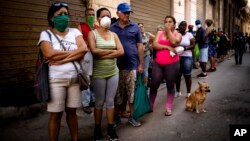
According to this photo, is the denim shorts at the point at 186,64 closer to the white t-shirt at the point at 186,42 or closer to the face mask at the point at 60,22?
the white t-shirt at the point at 186,42

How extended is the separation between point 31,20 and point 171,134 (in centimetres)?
339

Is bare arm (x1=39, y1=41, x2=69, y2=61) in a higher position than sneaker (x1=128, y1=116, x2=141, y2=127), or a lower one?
higher

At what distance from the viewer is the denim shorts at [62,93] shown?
3.84 metres

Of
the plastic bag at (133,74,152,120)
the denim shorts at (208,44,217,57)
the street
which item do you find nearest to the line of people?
the plastic bag at (133,74,152,120)

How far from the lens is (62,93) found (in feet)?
12.8

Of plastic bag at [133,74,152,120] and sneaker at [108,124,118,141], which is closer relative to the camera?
sneaker at [108,124,118,141]

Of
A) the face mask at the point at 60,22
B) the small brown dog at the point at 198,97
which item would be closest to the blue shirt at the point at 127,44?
the face mask at the point at 60,22

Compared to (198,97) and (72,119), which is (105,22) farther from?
(198,97)

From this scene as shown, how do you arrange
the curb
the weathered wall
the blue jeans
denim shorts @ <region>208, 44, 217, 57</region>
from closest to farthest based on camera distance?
the curb
the weathered wall
the blue jeans
denim shorts @ <region>208, 44, 217, 57</region>

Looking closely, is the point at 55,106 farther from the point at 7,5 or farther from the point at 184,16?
the point at 184,16

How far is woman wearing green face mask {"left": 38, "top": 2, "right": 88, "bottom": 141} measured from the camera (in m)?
3.80

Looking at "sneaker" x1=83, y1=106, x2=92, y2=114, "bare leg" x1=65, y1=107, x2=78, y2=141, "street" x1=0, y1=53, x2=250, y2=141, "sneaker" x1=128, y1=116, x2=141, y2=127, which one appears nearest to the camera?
"bare leg" x1=65, y1=107, x2=78, y2=141

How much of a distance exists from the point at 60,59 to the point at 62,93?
405 mm

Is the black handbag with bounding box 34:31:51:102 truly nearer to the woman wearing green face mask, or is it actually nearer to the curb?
the woman wearing green face mask
